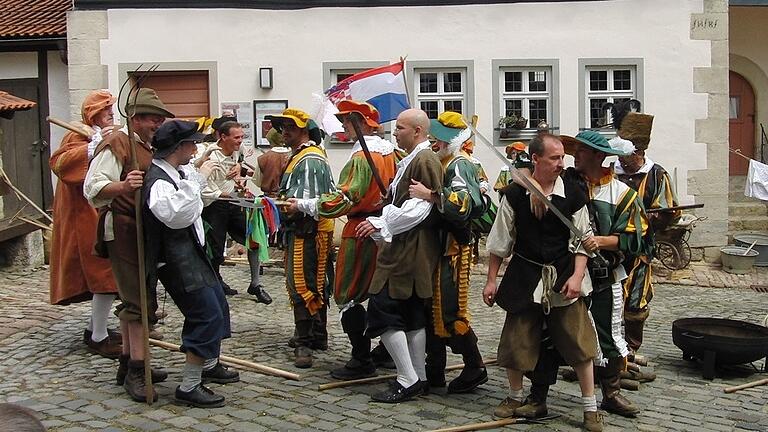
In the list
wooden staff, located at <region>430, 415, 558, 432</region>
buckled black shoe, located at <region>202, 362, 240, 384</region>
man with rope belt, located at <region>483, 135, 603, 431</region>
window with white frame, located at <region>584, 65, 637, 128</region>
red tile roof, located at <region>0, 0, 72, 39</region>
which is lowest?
wooden staff, located at <region>430, 415, 558, 432</region>

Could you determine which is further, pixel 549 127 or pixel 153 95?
pixel 549 127

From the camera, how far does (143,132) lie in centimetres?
588

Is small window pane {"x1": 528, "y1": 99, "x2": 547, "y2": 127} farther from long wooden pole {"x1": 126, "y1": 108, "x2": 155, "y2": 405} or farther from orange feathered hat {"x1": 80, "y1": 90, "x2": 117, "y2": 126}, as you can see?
long wooden pole {"x1": 126, "y1": 108, "x2": 155, "y2": 405}

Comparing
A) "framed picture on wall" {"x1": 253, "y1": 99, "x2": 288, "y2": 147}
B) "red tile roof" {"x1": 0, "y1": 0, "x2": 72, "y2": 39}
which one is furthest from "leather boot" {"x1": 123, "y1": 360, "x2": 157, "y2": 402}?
"red tile roof" {"x1": 0, "y1": 0, "x2": 72, "y2": 39}

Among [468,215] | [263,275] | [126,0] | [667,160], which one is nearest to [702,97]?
[667,160]

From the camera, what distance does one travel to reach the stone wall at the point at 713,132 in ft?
45.1

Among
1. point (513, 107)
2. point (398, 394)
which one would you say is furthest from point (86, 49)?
point (398, 394)

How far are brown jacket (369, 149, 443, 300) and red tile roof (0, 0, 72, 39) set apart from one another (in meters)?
9.59

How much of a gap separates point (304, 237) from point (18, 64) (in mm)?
9896

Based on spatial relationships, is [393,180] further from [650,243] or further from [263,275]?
[263,275]

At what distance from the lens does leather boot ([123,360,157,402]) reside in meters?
5.67

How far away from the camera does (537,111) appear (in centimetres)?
1415

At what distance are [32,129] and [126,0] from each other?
280 centimetres

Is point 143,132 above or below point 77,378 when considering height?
above
